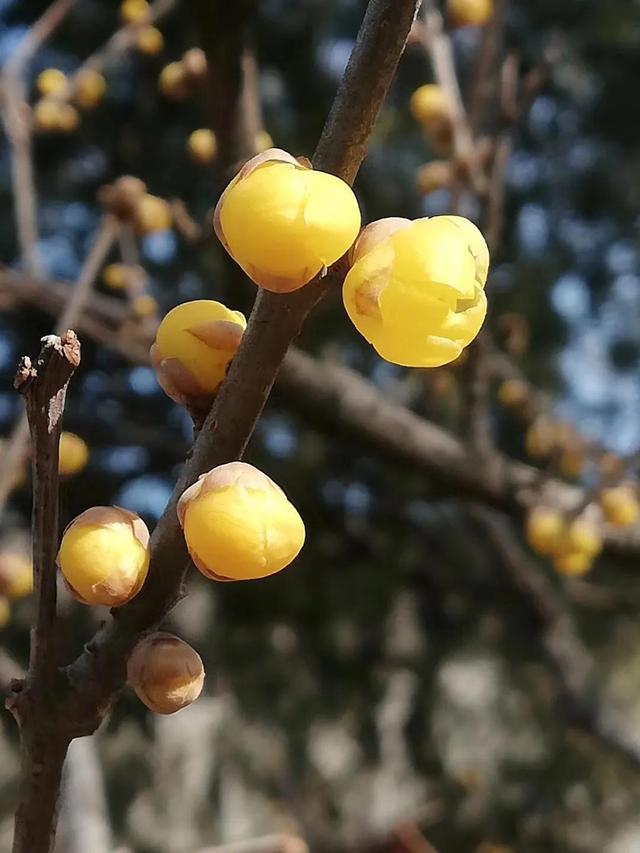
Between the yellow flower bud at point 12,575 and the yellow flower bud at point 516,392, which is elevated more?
the yellow flower bud at point 12,575

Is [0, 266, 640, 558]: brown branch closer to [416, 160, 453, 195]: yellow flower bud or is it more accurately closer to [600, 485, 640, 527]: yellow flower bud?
[600, 485, 640, 527]: yellow flower bud

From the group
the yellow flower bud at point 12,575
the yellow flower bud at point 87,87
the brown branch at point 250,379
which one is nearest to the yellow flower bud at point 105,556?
the brown branch at point 250,379

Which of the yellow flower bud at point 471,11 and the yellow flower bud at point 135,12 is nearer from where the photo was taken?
the yellow flower bud at point 471,11

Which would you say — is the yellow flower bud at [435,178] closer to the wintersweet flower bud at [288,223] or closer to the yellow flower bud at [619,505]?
the yellow flower bud at [619,505]

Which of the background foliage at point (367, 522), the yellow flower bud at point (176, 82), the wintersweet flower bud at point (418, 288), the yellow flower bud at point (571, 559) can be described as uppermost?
the wintersweet flower bud at point (418, 288)

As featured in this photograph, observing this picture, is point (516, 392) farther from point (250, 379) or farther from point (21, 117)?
point (250, 379)

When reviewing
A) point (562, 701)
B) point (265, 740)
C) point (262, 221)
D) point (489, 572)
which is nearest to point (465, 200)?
point (262, 221)

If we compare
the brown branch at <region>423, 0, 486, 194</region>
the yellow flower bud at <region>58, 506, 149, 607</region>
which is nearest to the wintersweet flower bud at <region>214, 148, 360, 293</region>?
the yellow flower bud at <region>58, 506, 149, 607</region>

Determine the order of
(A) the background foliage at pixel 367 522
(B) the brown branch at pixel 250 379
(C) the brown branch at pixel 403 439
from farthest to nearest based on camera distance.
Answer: (A) the background foliage at pixel 367 522 < (C) the brown branch at pixel 403 439 < (B) the brown branch at pixel 250 379
